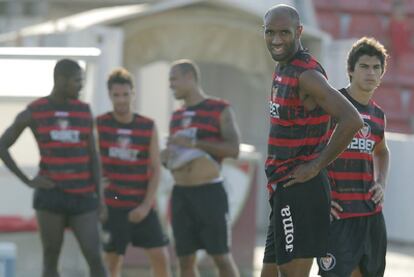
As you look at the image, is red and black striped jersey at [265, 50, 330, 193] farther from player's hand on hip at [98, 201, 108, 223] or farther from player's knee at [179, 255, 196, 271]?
player's knee at [179, 255, 196, 271]

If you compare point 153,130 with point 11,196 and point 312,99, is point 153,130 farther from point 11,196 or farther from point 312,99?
point 312,99

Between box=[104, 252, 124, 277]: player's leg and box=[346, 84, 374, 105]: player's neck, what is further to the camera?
box=[104, 252, 124, 277]: player's leg

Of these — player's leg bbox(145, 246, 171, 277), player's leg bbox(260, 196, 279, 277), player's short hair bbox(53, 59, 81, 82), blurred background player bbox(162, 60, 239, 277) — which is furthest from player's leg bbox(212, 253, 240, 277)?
player's leg bbox(260, 196, 279, 277)

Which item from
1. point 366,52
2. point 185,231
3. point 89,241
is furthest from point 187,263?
point 366,52

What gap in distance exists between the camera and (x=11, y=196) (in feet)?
43.2

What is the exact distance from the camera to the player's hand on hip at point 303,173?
730 centimetres

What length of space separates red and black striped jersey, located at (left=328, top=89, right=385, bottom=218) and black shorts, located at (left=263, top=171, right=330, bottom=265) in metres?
0.80

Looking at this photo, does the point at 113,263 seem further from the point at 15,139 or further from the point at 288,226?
the point at 288,226

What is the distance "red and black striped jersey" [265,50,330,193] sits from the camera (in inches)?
290

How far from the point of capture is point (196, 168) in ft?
35.8

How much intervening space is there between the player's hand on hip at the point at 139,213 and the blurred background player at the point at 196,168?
23 centimetres

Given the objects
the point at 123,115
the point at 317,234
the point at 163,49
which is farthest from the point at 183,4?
the point at 317,234

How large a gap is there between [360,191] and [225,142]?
264cm

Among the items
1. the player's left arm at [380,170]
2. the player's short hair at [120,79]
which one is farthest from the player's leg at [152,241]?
the player's left arm at [380,170]
